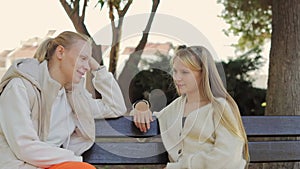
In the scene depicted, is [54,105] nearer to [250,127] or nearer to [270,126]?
[250,127]

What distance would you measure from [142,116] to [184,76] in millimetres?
285

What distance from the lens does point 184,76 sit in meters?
2.54

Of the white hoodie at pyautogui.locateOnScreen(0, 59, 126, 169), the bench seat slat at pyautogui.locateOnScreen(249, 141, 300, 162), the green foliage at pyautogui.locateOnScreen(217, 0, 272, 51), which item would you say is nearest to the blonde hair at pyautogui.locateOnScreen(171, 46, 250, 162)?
the bench seat slat at pyautogui.locateOnScreen(249, 141, 300, 162)

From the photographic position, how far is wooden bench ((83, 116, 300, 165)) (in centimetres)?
271

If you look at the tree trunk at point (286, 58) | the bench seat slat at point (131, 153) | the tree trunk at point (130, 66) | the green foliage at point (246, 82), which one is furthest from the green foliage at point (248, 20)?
the bench seat slat at point (131, 153)

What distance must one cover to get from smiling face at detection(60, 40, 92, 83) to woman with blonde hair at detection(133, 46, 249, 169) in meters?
0.35

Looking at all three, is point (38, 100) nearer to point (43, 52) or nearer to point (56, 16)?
point (43, 52)

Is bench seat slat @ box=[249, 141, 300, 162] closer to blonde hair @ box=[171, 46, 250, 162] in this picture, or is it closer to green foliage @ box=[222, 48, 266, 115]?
blonde hair @ box=[171, 46, 250, 162]

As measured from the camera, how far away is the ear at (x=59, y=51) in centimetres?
240

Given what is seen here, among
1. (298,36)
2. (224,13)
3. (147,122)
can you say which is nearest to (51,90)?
(147,122)

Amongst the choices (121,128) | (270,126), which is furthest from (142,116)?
(270,126)

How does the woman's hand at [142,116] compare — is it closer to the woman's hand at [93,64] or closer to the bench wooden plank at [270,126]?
the woman's hand at [93,64]

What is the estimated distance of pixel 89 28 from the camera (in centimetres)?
367

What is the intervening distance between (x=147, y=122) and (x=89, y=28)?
1.22 m
